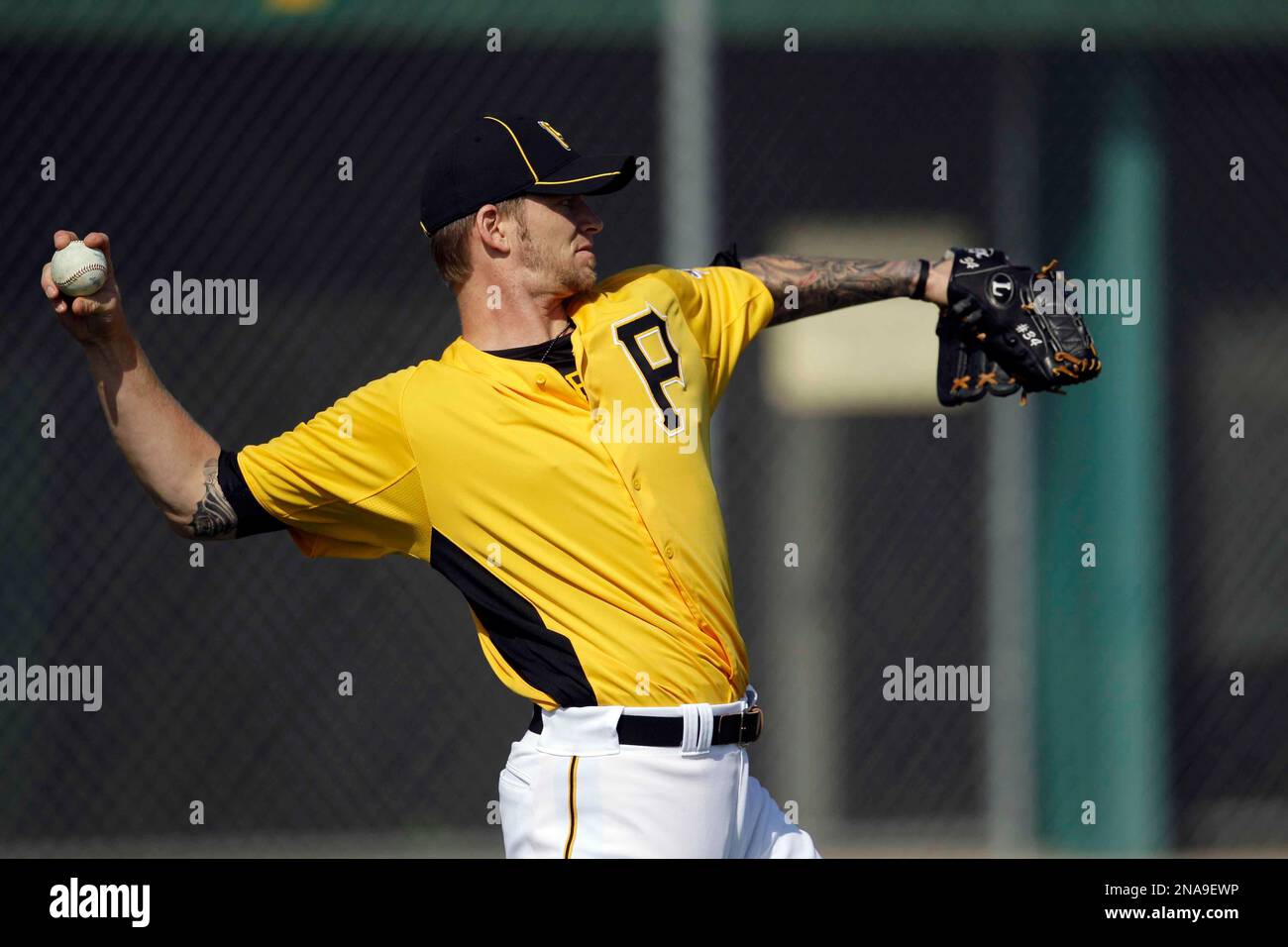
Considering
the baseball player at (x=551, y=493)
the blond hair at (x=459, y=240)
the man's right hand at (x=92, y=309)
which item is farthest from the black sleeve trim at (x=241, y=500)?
the blond hair at (x=459, y=240)

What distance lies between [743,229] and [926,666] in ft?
4.73

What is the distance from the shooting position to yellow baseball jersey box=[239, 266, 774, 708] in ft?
8.61

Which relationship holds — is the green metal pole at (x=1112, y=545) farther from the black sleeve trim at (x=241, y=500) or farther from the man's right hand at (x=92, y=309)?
the man's right hand at (x=92, y=309)

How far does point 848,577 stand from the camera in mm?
4727

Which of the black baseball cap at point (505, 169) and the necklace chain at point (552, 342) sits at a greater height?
the black baseball cap at point (505, 169)

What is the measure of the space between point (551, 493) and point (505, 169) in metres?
0.61

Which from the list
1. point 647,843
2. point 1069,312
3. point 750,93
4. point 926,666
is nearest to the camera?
point 647,843

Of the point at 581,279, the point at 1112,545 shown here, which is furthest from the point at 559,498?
the point at 1112,545

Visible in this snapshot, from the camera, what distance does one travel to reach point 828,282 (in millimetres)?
3078

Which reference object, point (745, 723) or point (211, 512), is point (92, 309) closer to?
point (211, 512)

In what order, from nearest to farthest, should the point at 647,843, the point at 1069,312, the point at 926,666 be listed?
1. the point at 647,843
2. the point at 1069,312
3. the point at 926,666

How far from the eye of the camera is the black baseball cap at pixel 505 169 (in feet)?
9.05

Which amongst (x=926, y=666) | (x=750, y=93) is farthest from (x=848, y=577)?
(x=750, y=93)

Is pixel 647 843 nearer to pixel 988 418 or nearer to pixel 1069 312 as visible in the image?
pixel 1069 312
